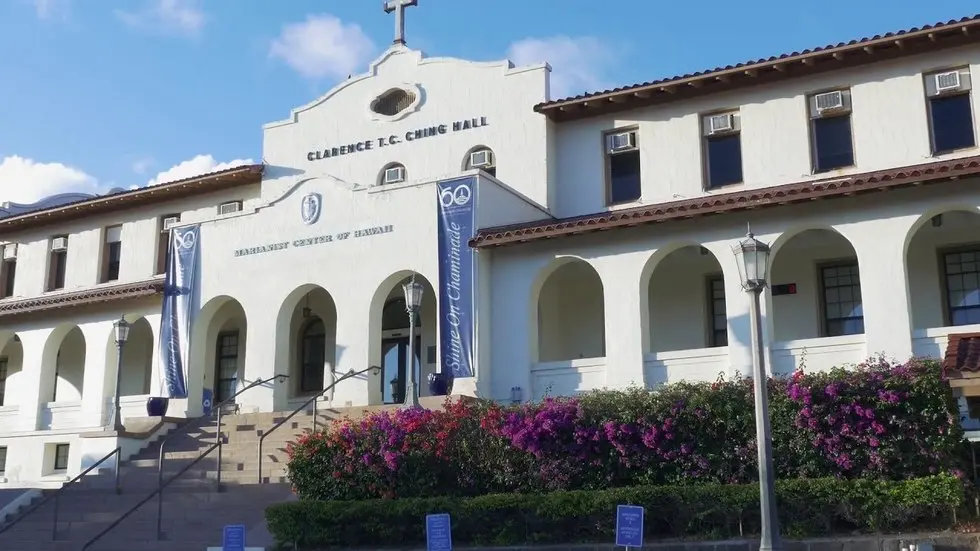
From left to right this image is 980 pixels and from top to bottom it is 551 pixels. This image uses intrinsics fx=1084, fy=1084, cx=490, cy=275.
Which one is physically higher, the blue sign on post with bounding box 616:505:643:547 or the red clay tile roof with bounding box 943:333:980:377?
the red clay tile roof with bounding box 943:333:980:377

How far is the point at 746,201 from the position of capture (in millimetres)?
18250

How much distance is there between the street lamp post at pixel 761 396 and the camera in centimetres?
1142

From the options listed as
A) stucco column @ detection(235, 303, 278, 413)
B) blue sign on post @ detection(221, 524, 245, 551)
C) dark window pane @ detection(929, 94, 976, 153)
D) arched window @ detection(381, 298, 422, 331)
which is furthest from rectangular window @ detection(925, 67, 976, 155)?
blue sign on post @ detection(221, 524, 245, 551)

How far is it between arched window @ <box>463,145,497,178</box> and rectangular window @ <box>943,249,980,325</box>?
921 centimetres

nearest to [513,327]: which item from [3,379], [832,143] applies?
[832,143]

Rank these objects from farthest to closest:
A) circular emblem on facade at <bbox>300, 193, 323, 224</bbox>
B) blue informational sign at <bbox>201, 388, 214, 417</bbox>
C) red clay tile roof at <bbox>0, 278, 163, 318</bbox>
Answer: red clay tile roof at <bbox>0, 278, 163, 318</bbox>, blue informational sign at <bbox>201, 388, 214, 417</bbox>, circular emblem on facade at <bbox>300, 193, 323, 224</bbox>

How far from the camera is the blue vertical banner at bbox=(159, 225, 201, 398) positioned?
23266 millimetres

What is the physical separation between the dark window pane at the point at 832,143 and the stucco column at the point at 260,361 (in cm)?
1125

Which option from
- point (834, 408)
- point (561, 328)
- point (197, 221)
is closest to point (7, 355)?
Answer: point (197, 221)

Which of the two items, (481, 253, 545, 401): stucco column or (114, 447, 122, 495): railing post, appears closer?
(114, 447, 122, 495): railing post

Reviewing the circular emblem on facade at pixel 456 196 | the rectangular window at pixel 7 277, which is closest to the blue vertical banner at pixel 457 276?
the circular emblem on facade at pixel 456 196

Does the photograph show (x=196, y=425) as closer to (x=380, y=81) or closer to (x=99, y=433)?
(x=99, y=433)

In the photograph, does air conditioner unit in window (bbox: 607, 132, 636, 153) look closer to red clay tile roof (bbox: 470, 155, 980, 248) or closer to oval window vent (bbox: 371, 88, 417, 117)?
red clay tile roof (bbox: 470, 155, 980, 248)

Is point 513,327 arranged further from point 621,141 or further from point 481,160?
point 621,141
